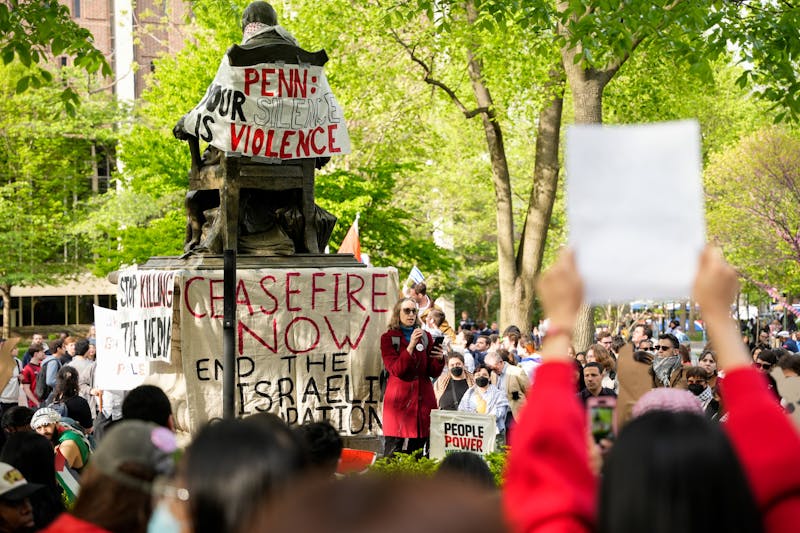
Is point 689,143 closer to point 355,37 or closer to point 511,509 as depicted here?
point 511,509

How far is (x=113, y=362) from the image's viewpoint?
10656 millimetres

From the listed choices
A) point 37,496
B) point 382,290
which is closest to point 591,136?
point 37,496

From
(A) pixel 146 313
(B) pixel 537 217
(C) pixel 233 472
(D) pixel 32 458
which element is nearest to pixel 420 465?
(D) pixel 32 458

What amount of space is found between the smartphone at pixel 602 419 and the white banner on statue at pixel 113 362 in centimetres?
727

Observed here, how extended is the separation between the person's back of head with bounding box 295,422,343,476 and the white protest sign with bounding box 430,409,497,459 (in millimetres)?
3965

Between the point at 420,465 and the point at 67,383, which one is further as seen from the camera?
the point at 67,383

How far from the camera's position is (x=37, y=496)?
5.17 metres

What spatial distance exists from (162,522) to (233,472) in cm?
87

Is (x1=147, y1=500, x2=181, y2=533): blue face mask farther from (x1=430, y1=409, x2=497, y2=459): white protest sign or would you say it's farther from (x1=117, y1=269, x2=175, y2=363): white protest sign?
(x1=117, y1=269, x2=175, y2=363): white protest sign

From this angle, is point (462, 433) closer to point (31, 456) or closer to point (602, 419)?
point (31, 456)

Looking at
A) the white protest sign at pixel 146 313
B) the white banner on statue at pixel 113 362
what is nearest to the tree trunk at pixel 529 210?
the white banner on statue at pixel 113 362

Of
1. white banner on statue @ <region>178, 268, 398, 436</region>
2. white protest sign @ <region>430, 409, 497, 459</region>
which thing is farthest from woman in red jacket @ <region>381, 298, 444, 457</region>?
white protest sign @ <region>430, 409, 497, 459</region>

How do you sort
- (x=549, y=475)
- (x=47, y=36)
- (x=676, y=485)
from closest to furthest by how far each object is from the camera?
(x=676, y=485) → (x=549, y=475) → (x=47, y=36)

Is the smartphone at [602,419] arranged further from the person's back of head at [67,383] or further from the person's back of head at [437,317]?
the person's back of head at [437,317]
